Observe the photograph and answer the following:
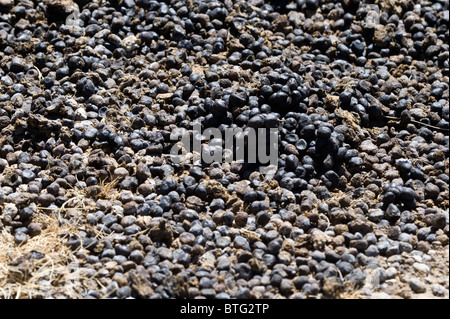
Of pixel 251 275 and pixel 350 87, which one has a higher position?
pixel 350 87

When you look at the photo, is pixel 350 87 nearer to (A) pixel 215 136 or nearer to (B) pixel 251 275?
(A) pixel 215 136

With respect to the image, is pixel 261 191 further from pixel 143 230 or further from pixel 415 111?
pixel 415 111

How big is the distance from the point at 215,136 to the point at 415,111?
1.36 m

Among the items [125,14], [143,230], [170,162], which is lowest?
[143,230]

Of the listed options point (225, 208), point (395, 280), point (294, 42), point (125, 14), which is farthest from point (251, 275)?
point (125, 14)

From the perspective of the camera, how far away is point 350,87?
436cm

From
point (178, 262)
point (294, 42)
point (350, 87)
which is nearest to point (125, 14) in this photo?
point (294, 42)

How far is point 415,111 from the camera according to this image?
4.33 metres

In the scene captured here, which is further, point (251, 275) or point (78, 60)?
point (78, 60)

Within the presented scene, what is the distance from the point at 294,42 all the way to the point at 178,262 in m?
2.01
